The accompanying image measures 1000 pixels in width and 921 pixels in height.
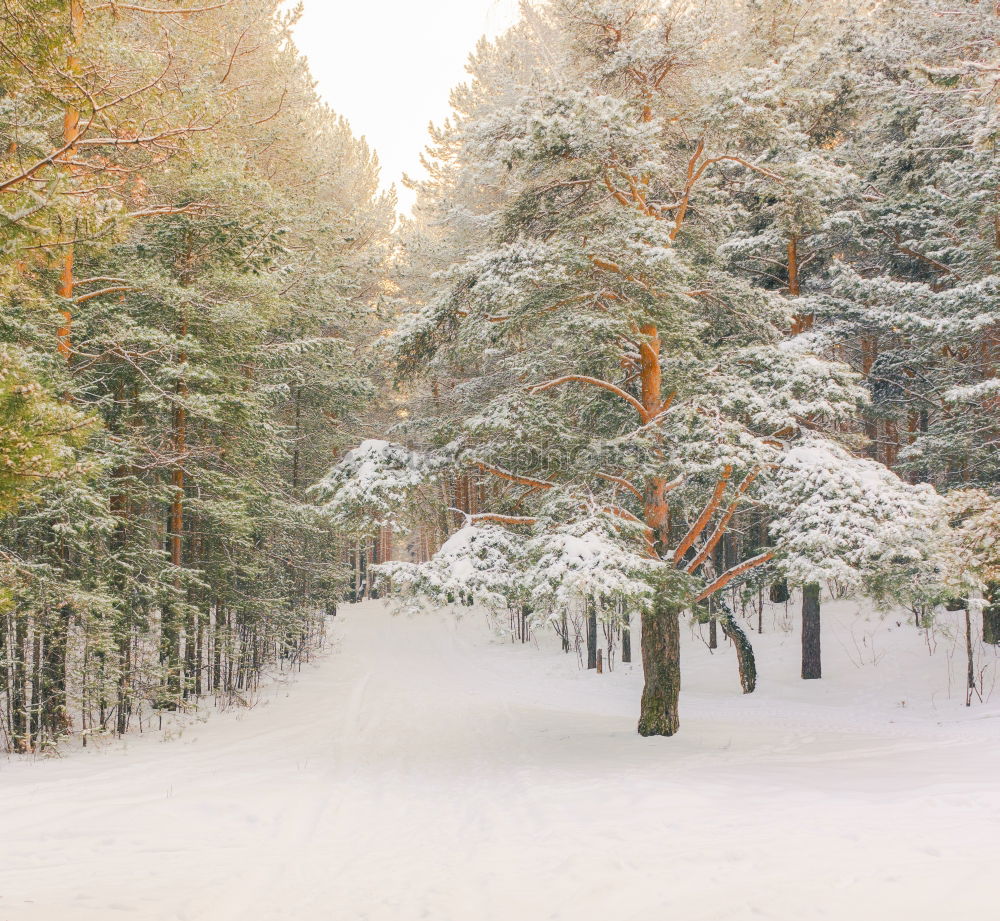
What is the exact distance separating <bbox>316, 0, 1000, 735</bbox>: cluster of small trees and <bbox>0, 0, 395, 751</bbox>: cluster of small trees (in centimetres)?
324

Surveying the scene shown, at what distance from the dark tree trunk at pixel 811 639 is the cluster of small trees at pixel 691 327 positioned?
175 millimetres

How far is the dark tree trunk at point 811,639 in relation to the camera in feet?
46.6

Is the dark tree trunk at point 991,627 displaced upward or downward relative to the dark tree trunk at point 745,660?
upward

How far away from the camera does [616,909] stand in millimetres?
4234

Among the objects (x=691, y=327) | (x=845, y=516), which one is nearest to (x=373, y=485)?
(x=691, y=327)

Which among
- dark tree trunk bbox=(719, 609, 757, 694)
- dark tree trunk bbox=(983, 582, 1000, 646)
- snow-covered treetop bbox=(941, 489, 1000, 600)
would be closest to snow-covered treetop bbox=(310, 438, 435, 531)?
snow-covered treetop bbox=(941, 489, 1000, 600)

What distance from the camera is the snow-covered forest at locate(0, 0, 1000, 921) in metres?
4.97

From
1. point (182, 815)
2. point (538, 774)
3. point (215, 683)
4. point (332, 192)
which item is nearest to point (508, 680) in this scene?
point (215, 683)

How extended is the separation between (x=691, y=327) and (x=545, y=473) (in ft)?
10.7

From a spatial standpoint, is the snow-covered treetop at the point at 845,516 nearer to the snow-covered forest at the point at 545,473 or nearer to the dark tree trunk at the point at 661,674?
the snow-covered forest at the point at 545,473

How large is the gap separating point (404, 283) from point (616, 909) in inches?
925

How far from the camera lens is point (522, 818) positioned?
638 centimetres

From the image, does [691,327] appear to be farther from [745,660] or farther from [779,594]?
[779,594]

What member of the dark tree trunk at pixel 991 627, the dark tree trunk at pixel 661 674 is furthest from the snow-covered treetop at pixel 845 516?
the dark tree trunk at pixel 991 627
